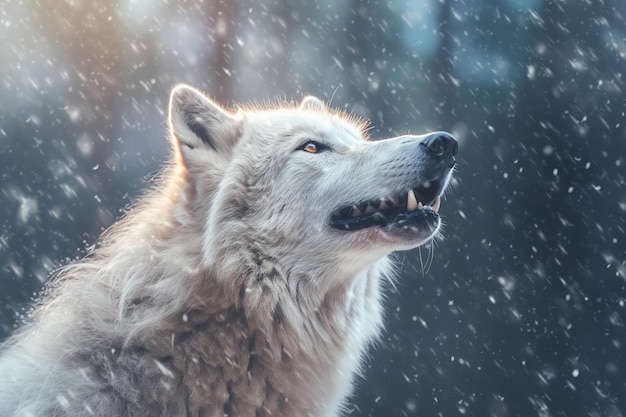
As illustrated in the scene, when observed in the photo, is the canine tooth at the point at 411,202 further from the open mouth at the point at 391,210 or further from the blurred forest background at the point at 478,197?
the blurred forest background at the point at 478,197

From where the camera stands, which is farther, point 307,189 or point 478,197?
point 478,197

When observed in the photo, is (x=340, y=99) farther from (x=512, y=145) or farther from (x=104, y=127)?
(x=104, y=127)

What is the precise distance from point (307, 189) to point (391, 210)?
352mm

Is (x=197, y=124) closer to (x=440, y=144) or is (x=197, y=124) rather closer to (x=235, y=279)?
(x=235, y=279)

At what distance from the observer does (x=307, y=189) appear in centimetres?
268

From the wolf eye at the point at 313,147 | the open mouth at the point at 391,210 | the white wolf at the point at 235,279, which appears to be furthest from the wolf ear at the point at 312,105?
the open mouth at the point at 391,210

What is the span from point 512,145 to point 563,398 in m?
2.20

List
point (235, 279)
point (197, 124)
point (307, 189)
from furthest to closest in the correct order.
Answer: point (197, 124)
point (307, 189)
point (235, 279)

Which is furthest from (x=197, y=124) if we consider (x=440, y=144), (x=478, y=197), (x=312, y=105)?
(x=478, y=197)

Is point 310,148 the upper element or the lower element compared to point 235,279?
upper

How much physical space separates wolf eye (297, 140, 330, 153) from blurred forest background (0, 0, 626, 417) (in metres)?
2.70

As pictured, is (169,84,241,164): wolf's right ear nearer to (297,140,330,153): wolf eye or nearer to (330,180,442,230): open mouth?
(297,140,330,153): wolf eye

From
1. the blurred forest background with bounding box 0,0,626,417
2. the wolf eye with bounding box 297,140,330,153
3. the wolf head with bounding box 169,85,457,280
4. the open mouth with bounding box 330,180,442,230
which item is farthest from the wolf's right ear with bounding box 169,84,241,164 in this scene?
the blurred forest background with bounding box 0,0,626,417

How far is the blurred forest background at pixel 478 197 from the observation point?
5.44 meters
